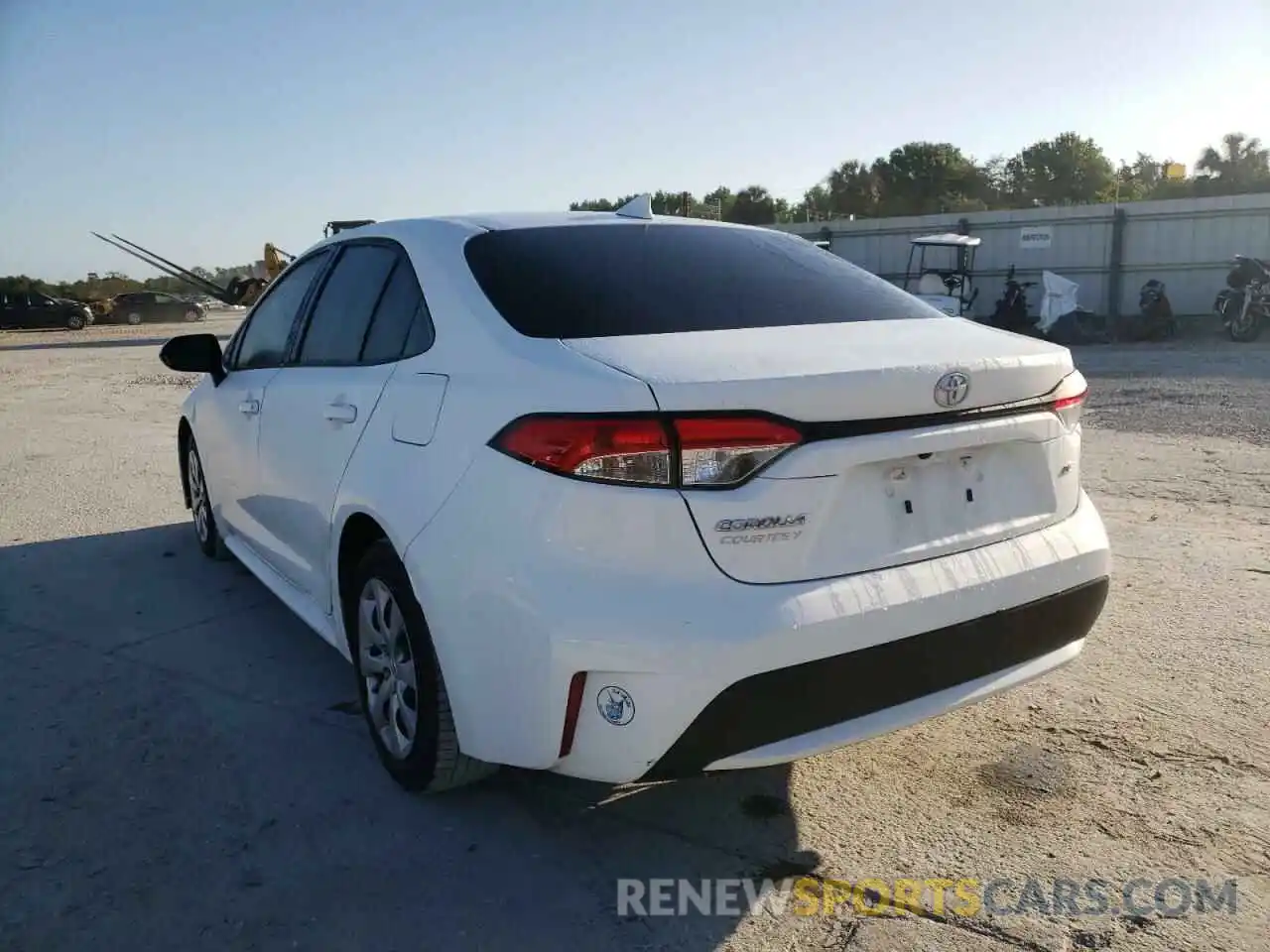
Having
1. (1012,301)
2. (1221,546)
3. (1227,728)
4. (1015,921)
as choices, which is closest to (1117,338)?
(1012,301)

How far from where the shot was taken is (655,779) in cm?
232

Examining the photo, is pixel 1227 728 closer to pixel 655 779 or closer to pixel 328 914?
pixel 655 779

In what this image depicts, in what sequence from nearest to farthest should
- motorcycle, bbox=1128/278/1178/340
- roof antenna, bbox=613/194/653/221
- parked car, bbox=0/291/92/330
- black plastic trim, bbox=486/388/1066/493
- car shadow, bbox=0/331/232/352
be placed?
1. black plastic trim, bbox=486/388/1066/493
2. roof antenna, bbox=613/194/653/221
3. motorcycle, bbox=1128/278/1178/340
4. car shadow, bbox=0/331/232/352
5. parked car, bbox=0/291/92/330

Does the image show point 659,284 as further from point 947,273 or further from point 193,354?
point 947,273

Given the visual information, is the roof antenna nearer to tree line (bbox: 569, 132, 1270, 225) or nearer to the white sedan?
the white sedan

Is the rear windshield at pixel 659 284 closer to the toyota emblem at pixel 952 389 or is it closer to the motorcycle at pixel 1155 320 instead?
the toyota emblem at pixel 952 389

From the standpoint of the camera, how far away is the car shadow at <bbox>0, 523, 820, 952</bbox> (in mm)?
2396

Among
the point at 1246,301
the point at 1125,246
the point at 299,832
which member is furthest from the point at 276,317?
the point at 1125,246

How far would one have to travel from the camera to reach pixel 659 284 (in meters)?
2.91

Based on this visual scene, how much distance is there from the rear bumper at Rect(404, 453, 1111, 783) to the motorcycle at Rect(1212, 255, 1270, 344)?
18.3 metres

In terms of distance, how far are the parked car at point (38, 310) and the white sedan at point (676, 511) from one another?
39.6 m

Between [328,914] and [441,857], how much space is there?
0.33m

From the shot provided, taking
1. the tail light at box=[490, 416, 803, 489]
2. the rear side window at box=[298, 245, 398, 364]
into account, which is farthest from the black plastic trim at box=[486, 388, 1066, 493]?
the rear side window at box=[298, 245, 398, 364]

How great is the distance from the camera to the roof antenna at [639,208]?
365cm
